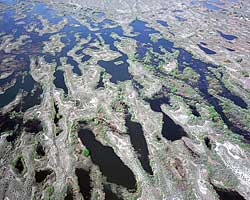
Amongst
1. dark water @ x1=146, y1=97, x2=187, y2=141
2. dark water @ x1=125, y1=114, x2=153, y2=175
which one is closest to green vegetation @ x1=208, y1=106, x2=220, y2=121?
dark water @ x1=146, y1=97, x2=187, y2=141

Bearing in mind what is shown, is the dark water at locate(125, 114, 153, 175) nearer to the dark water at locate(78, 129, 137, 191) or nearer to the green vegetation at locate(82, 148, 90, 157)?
the dark water at locate(78, 129, 137, 191)

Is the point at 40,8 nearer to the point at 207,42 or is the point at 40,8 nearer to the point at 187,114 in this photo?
the point at 207,42

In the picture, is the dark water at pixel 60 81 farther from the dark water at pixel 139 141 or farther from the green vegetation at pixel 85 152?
the green vegetation at pixel 85 152

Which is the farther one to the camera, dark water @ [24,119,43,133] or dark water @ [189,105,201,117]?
Answer: dark water @ [189,105,201,117]

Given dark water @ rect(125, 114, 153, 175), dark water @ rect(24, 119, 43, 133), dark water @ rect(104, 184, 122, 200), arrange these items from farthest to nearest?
dark water @ rect(24, 119, 43, 133) < dark water @ rect(125, 114, 153, 175) < dark water @ rect(104, 184, 122, 200)

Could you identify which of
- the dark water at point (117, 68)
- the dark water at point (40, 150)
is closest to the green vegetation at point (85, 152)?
Answer: the dark water at point (40, 150)

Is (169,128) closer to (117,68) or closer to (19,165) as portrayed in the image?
(19,165)

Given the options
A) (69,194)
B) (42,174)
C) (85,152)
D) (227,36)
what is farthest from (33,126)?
(227,36)

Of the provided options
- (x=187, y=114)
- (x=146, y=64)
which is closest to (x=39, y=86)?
(x=146, y=64)

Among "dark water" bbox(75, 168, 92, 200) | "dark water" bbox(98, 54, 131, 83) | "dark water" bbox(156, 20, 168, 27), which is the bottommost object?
"dark water" bbox(156, 20, 168, 27)
